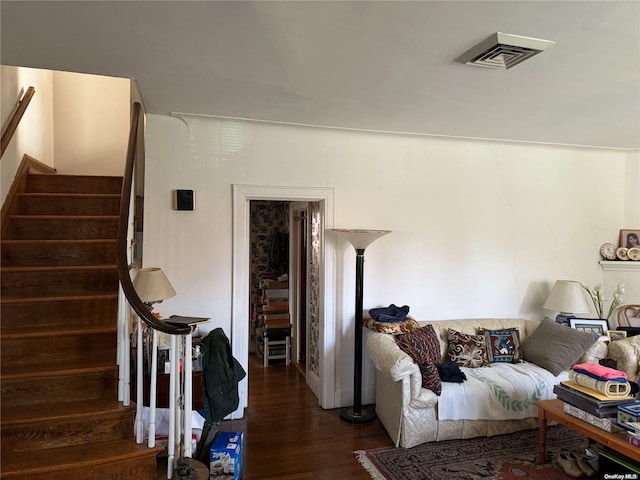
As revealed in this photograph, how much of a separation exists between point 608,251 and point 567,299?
105 centimetres

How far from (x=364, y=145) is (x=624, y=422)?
284 cm

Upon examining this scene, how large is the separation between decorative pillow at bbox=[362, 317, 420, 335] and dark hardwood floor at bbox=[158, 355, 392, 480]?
2.67 feet

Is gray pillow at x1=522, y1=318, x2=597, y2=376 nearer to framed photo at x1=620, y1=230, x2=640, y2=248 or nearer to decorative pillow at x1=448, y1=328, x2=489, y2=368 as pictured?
decorative pillow at x1=448, y1=328, x2=489, y2=368

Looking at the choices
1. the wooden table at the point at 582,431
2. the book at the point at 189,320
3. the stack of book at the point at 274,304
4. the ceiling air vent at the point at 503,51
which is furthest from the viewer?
the stack of book at the point at 274,304

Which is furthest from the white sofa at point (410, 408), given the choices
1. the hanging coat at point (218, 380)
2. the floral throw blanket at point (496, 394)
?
the hanging coat at point (218, 380)

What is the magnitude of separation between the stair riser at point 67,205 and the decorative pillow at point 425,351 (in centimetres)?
275

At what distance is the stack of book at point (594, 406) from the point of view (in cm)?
255

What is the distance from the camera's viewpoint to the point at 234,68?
2475 millimetres

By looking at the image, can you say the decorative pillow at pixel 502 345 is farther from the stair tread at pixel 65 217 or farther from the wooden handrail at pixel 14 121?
the wooden handrail at pixel 14 121

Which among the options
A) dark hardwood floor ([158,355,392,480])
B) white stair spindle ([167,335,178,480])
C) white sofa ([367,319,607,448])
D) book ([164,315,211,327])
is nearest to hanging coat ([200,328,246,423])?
book ([164,315,211,327])

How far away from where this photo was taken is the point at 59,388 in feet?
8.17

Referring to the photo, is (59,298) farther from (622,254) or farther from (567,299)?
(622,254)

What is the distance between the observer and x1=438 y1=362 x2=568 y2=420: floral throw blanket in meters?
3.25

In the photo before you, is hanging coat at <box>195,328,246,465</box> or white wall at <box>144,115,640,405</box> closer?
hanging coat at <box>195,328,246,465</box>
